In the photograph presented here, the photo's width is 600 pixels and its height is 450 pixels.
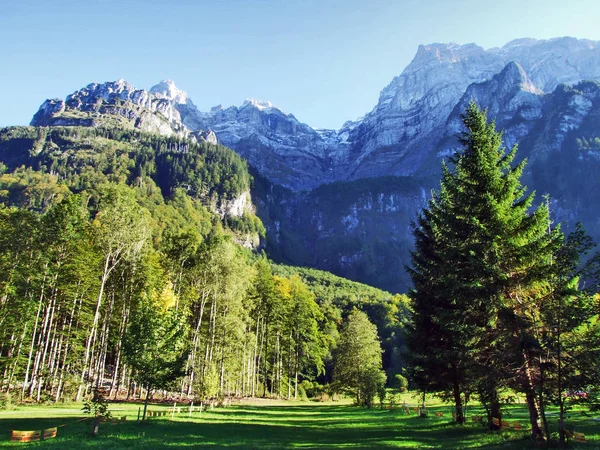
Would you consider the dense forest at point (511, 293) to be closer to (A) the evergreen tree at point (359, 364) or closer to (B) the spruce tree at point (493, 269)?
(B) the spruce tree at point (493, 269)

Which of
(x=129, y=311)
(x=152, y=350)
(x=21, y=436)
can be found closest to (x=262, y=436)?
Answer: (x=152, y=350)

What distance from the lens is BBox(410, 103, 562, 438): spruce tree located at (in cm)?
1620

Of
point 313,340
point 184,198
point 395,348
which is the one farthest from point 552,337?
point 184,198

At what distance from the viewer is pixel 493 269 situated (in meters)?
16.7

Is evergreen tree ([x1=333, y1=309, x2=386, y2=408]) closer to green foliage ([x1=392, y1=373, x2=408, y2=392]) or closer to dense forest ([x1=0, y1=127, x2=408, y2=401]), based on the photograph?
dense forest ([x1=0, y1=127, x2=408, y2=401])

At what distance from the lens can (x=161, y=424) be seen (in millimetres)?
23766

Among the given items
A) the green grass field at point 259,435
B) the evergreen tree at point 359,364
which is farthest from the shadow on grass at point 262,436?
the evergreen tree at point 359,364

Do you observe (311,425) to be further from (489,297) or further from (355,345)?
(355,345)

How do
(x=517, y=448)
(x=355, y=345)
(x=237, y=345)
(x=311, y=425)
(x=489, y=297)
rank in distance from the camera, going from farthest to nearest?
1. (x=355, y=345)
2. (x=237, y=345)
3. (x=311, y=425)
4. (x=489, y=297)
5. (x=517, y=448)

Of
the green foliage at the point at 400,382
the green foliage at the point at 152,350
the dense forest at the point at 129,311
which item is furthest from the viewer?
the green foliage at the point at 400,382

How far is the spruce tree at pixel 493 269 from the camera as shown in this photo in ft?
53.2

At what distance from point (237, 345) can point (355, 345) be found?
1599cm

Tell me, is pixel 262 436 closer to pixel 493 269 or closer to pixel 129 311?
pixel 493 269

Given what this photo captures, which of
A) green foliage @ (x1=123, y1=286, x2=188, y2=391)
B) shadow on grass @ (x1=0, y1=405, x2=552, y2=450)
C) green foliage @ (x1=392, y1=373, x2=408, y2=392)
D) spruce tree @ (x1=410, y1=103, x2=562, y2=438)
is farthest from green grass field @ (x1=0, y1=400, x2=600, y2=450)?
green foliage @ (x1=392, y1=373, x2=408, y2=392)
